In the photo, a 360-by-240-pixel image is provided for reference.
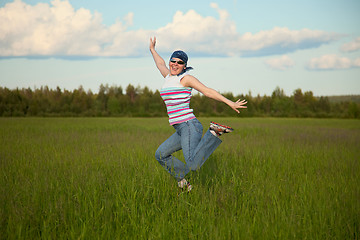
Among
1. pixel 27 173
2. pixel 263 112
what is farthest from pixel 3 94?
pixel 27 173

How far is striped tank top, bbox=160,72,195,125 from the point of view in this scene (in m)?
4.61

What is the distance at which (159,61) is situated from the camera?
5703 millimetres

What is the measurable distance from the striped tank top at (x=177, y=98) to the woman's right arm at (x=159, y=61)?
0.69m

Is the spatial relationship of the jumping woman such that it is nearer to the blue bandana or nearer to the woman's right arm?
the blue bandana

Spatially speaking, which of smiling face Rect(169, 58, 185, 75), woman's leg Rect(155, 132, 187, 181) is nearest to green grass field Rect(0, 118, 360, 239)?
woman's leg Rect(155, 132, 187, 181)

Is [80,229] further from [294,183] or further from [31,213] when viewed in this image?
[294,183]

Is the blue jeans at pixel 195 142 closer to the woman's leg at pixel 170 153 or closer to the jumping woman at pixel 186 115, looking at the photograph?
the jumping woman at pixel 186 115

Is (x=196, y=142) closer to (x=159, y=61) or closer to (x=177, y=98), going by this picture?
(x=177, y=98)

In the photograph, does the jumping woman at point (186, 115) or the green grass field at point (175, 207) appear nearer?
the green grass field at point (175, 207)

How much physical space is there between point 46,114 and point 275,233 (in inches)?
1658

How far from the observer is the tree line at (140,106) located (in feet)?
139

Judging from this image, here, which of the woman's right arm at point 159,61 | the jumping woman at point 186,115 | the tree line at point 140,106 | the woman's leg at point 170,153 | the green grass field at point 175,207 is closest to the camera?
the green grass field at point 175,207

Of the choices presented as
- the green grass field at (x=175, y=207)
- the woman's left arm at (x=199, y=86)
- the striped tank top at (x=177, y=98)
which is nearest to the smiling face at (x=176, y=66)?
the striped tank top at (x=177, y=98)

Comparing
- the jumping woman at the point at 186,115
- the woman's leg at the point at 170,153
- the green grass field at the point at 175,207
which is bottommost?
the green grass field at the point at 175,207
